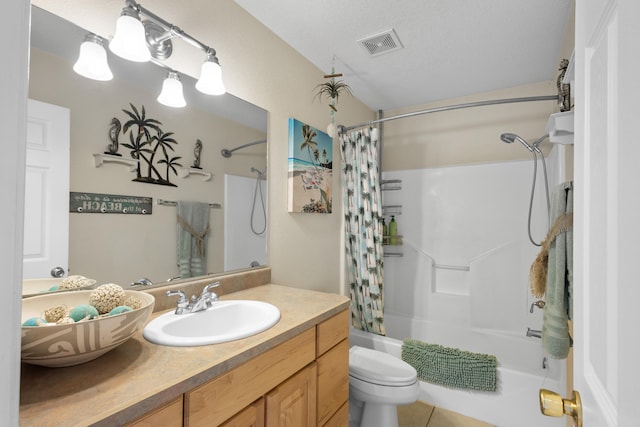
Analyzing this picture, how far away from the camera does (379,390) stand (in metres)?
1.63

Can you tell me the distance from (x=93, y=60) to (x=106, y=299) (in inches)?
33.8

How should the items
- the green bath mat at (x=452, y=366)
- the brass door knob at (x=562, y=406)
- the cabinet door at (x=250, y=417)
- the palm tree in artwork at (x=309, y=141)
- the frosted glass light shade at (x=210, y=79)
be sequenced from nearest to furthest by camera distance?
the brass door knob at (x=562, y=406) → the cabinet door at (x=250, y=417) → the frosted glass light shade at (x=210, y=79) → the green bath mat at (x=452, y=366) → the palm tree in artwork at (x=309, y=141)

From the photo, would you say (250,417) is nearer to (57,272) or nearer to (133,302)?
(133,302)

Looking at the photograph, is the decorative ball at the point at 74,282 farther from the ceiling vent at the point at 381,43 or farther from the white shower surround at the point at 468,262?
the white shower surround at the point at 468,262

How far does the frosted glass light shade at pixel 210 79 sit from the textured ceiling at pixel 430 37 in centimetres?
51

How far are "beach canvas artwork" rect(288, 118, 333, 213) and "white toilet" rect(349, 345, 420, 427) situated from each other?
107cm

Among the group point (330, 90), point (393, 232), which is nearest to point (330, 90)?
point (330, 90)

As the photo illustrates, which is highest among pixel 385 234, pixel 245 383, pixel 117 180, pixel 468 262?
pixel 117 180

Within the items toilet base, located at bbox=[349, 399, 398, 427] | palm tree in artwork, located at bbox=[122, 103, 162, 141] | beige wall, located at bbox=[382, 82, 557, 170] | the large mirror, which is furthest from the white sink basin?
beige wall, located at bbox=[382, 82, 557, 170]

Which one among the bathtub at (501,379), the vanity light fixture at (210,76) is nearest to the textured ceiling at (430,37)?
the vanity light fixture at (210,76)

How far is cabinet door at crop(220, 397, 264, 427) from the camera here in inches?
33.2

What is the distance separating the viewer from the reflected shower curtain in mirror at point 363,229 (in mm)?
2373

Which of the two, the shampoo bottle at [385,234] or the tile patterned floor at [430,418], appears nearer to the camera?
the tile patterned floor at [430,418]

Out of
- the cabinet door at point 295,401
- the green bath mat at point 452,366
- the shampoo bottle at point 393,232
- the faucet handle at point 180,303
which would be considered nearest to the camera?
the cabinet door at point 295,401
